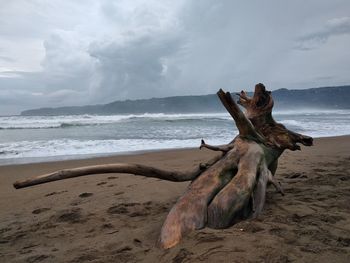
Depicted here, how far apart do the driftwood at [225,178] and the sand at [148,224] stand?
173 millimetres

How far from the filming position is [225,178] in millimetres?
3717

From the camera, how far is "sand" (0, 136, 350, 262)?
2.64 meters

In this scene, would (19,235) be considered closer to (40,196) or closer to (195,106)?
(40,196)

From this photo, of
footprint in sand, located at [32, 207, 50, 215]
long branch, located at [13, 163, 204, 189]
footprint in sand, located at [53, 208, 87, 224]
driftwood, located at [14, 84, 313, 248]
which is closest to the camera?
long branch, located at [13, 163, 204, 189]

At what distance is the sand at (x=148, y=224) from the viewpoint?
8.68 ft

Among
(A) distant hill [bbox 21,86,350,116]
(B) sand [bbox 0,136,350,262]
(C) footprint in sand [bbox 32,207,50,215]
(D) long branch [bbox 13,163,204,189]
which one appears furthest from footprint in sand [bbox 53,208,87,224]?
(A) distant hill [bbox 21,86,350,116]

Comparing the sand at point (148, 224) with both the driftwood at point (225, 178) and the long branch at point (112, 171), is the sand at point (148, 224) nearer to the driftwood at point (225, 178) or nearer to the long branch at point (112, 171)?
the driftwood at point (225, 178)

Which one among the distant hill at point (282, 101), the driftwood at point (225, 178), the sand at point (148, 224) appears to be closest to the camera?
the sand at point (148, 224)

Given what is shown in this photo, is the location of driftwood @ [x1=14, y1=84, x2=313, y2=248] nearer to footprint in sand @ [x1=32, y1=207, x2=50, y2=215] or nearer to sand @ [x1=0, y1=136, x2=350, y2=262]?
sand @ [x1=0, y1=136, x2=350, y2=262]

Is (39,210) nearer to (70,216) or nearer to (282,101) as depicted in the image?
(70,216)

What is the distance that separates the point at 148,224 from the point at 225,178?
97 centimetres

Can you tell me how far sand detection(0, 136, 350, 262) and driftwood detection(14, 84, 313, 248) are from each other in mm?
173

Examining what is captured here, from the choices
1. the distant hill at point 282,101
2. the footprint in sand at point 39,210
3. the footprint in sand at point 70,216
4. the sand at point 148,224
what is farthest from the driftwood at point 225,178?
the distant hill at point 282,101

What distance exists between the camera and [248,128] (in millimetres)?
4309
